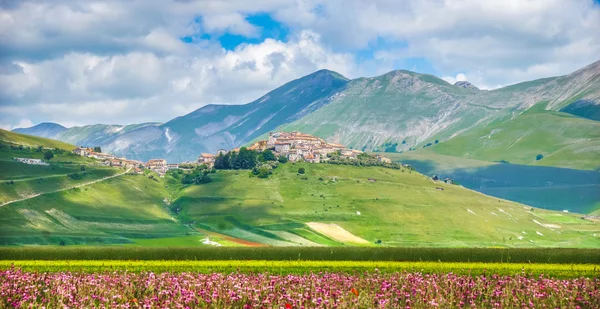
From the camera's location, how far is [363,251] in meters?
71.9

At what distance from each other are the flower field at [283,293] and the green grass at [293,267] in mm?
13391

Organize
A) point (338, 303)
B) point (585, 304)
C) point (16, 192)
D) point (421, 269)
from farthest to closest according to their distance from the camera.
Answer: point (16, 192) < point (421, 269) < point (585, 304) < point (338, 303)

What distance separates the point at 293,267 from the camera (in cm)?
6334

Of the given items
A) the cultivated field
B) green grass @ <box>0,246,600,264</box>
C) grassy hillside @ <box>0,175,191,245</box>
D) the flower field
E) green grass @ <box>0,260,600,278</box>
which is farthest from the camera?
grassy hillside @ <box>0,175,191,245</box>

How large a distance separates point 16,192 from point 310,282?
17100cm

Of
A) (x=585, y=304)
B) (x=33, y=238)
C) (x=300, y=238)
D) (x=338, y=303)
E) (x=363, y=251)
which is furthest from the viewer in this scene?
(x=300, y=238)

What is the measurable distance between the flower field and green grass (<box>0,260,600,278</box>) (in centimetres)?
1339

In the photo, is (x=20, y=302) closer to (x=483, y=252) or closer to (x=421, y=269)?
(x=421, y=269)

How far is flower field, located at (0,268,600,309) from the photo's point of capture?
3756cm

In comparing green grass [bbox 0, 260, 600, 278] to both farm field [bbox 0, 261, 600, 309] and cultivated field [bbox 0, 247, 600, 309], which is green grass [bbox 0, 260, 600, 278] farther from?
farm field [bbox 0, 261, 600, 309]

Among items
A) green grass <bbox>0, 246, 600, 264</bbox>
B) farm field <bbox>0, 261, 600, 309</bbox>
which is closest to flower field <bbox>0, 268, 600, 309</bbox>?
farm field <bbox>0, 261, 600, 309</bbox>

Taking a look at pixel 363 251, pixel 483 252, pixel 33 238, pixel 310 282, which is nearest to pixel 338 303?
pixel 310 282

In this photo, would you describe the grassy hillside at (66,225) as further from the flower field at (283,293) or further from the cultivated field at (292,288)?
the flower field at (283,293)

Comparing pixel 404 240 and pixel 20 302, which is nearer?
pixel 20 302
